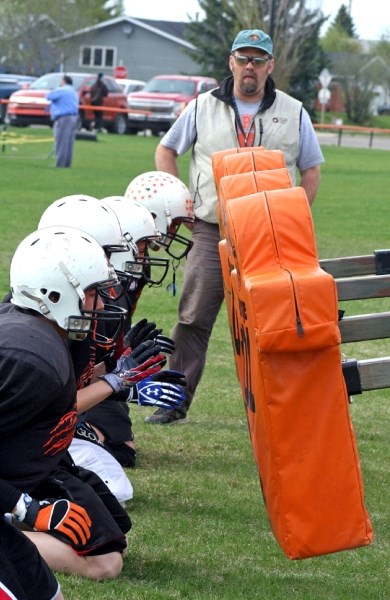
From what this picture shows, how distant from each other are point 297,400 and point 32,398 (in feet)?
3.13

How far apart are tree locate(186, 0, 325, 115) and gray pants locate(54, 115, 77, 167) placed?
1226 centimetres

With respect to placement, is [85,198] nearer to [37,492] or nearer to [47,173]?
[37,492]

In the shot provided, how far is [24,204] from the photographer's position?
1961 cm

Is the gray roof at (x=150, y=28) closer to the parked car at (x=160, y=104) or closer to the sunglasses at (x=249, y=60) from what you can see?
the parked car at (x=160, y=104)

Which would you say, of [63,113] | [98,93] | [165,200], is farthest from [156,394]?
[98,93]

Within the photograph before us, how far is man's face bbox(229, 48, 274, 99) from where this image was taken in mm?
7633

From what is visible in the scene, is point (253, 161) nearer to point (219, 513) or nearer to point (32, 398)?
point (219, 513)

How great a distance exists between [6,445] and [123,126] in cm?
4023

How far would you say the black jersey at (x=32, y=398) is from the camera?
415 centimetres

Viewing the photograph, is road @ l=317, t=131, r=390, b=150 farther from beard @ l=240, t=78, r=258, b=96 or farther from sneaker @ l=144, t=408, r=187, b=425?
sneaker @ l=144, t=408, r=187, b=425

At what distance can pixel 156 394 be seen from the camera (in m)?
5.48

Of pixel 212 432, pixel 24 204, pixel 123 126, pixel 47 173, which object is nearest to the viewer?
pixel 212 432

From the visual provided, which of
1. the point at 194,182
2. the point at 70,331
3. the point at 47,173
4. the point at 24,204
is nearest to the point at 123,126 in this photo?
the point at 47,173

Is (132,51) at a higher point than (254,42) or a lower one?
lower
